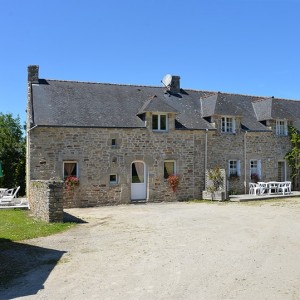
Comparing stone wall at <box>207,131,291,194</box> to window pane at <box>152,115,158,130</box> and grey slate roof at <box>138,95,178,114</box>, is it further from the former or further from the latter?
window pane at <box>152,115,158,130</box>

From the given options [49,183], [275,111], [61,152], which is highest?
[275,111]

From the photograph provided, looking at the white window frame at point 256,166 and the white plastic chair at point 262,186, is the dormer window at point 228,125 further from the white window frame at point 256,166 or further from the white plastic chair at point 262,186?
the white plastic chair at point 262,186

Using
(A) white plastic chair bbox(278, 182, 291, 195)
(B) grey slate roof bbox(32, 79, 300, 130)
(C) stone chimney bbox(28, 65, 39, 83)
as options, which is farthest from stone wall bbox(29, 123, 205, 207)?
(A) white plastic chair bbox(278, 182, 291, 195)

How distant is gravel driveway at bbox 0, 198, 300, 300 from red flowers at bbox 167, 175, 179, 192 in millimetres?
6355

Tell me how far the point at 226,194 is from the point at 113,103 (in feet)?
26.1

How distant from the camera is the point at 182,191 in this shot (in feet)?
71.6

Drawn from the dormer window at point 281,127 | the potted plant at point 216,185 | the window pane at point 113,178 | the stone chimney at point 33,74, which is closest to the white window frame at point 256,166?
the dormer window at point 281,127

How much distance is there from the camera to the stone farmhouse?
63.5 ft

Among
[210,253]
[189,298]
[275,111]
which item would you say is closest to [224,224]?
[210,253]

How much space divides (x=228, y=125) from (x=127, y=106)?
625 cm

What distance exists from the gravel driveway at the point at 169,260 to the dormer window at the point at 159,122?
743 centimetres

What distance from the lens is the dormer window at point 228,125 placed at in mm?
23484

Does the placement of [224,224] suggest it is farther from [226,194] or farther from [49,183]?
[226,194]

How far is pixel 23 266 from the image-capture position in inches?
327
